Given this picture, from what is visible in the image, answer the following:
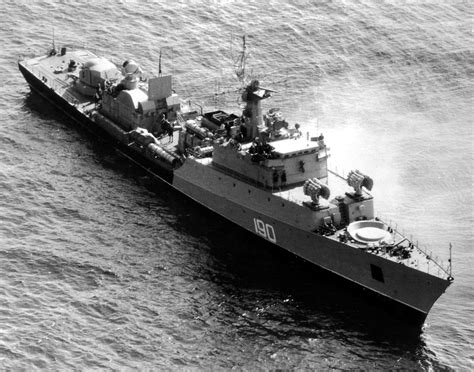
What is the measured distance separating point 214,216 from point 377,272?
15895 millimetres

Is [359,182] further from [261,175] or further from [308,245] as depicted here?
[261,175]

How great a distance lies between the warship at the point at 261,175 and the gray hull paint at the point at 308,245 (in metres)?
0.08

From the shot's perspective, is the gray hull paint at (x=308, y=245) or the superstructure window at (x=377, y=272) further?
the superstructure window at (x=377, y=272)

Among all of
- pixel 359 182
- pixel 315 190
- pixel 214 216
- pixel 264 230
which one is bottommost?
pixel 214 216

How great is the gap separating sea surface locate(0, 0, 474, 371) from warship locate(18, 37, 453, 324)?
1349 millimetres

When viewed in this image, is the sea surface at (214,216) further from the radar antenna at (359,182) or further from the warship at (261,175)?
the radar antenna at (359,182)

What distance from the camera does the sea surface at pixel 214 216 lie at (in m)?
52.4

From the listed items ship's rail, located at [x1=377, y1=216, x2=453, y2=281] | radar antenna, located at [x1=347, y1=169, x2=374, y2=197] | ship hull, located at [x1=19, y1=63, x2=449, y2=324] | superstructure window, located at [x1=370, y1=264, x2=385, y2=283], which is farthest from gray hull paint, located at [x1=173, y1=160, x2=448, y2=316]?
radar antenna, located at [x1=347, y1=169, x2=374, y2=197]

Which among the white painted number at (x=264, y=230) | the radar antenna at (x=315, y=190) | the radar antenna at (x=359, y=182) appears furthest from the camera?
the white painted number at (x=264, y=230)

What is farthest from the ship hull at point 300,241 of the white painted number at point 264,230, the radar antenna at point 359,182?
the radar antenna at point 359,182

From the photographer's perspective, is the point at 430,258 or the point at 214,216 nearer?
the point at 430,258

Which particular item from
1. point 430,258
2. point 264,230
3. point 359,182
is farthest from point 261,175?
point 430,258

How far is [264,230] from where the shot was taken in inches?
2480

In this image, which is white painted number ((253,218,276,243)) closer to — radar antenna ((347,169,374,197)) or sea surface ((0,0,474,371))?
sea surface ((0,0,474,371))
